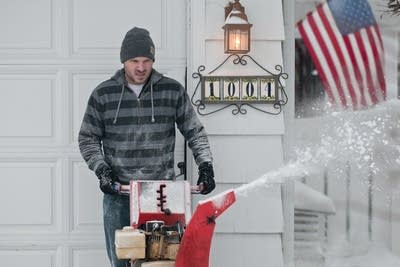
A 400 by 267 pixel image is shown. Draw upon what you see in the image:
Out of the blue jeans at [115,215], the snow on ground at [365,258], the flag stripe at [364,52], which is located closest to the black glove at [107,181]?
the blue jeans at [115,215]

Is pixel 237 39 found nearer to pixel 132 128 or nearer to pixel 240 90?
pixel 240 90

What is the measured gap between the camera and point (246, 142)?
489 centimetres

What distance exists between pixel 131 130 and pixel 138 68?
0.36 metres

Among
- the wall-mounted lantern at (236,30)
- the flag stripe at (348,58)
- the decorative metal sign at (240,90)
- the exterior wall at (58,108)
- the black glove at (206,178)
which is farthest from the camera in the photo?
the flag stripe at (348,58)

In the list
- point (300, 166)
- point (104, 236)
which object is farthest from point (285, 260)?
point (104, 236)

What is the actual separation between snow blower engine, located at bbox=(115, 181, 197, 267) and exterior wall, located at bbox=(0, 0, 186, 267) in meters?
1.08

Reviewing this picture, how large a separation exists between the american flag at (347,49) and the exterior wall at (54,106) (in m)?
1.72

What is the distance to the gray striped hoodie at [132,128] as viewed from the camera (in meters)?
4.38

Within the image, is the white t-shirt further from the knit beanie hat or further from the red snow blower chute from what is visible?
the red snow blower chute

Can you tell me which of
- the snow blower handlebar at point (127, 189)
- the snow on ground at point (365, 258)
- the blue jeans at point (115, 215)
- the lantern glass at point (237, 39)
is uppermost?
the lantern glass at point (237, 39)

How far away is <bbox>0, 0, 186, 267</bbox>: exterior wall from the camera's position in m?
4.97

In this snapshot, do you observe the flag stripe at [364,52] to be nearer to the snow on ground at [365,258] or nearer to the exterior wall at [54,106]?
the snow on ground at [365,258]

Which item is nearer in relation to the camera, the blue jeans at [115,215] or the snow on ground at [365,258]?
the blue jeans at [115,215]

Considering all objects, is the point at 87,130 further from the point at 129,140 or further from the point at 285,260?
the point at 285,260
